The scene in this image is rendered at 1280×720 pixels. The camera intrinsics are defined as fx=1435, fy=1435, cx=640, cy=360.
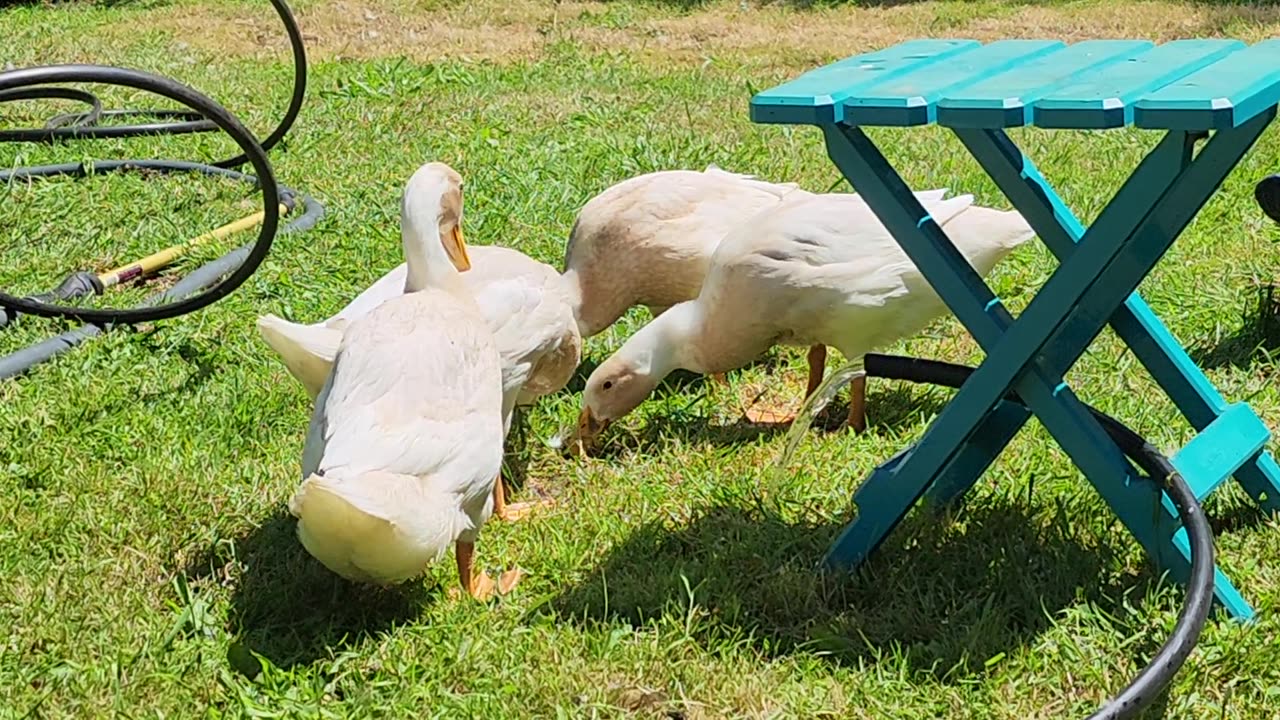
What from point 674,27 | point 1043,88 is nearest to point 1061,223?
point 1043,88

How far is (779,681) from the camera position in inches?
121

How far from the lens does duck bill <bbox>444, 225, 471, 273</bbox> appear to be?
14.9 feet

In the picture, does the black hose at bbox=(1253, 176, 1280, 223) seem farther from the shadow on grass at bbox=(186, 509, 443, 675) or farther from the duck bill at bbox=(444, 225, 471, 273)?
the shadow on grass at bbox=(186, 509, 443, 675)

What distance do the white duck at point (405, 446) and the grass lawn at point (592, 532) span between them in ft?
0.90

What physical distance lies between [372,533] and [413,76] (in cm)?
688

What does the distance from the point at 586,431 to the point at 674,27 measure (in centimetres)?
847

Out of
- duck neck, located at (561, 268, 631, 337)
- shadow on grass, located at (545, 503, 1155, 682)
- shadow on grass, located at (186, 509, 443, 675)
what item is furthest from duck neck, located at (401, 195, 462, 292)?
shadow on grass, located at (545, 503, 1155, 682)

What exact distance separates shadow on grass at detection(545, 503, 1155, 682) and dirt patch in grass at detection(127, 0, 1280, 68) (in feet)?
23.7

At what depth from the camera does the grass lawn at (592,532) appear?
120 inches

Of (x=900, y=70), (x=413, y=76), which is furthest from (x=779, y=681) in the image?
(x=413, y=76)

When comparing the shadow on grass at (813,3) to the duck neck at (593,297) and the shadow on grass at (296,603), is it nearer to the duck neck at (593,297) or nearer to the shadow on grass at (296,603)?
the duck neck at (593,297)

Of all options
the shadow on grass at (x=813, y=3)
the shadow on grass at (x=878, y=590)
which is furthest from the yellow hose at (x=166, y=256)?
the shadow on grass at (x=813, y=3)

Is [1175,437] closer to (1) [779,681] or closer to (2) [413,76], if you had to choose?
(1) [779,681]

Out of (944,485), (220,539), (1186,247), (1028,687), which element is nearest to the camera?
(1028,687)
